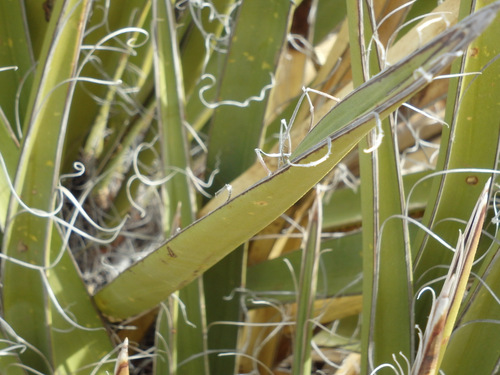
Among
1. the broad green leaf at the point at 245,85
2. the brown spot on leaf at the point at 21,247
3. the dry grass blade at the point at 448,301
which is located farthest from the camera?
the broad green leaf at the point at 245,85

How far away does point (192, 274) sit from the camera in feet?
1.21

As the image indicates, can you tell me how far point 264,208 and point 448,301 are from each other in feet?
0.31

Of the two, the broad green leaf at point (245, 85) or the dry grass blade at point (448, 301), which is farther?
the broad green leaf at point (245, 85)

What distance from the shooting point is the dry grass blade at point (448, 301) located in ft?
0.86

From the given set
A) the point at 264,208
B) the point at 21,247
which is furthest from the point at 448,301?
the point at 21,247

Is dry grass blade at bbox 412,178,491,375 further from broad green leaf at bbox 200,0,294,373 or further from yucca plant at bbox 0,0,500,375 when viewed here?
broad green leaf at bbox 200,0,294,373

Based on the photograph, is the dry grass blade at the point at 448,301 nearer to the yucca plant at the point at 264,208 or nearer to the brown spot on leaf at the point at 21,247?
the yucca plant at the point at 264,208

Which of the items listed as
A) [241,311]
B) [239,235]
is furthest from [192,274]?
[241,311]

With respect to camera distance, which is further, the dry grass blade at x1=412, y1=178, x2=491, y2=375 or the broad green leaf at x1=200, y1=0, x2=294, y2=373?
the broad green leaf at x1=200, y1=0, x2=294, y2=373

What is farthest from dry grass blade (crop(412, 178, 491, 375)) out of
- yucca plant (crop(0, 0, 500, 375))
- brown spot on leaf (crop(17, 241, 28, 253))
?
brown spot on leaf (crop(17, 241, 28, 253))

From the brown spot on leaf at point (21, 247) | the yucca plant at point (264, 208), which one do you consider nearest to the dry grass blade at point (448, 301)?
the yucca plant at point (264, 208)

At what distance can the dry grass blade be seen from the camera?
0.26m

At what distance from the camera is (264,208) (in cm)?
30

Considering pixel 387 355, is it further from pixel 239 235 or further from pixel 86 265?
pixel 86 265
